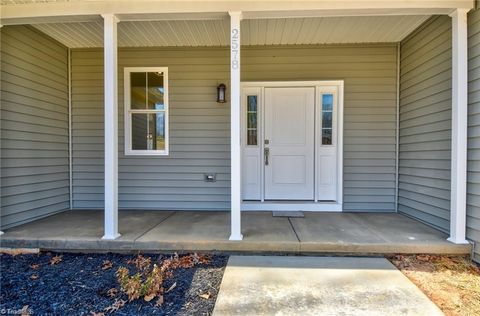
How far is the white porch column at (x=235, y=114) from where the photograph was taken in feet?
9.80

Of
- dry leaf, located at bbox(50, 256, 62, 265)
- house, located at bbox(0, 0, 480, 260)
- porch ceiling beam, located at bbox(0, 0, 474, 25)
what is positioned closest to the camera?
dry leaf, located at bbox(50, 256, 62, 265)

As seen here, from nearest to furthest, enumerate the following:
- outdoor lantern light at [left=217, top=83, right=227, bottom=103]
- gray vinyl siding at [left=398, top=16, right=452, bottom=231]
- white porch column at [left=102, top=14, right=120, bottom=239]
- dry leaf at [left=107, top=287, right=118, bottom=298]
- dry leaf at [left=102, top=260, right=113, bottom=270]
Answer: dry leaf at [left=107, top=287, right=118, bottom=298] < dry leaf at [left=102, top=260, right=113, bottom=270] < white porch column at [left=102, top=14, right=120, bottom=239] < gray vinyl siding at [left=398, top=16, right=452, bottom=231] < outdoor lantern light at [left=217, top=83, right=227, bottom=103]

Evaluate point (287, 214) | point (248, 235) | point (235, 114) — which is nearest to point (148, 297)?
point (248, 235)

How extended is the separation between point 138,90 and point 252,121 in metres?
1.87

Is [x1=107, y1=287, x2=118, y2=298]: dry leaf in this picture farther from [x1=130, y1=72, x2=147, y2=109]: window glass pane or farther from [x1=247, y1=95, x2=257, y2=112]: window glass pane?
[x1=247, y1=95, x2=257, y2=112]: window glass pane

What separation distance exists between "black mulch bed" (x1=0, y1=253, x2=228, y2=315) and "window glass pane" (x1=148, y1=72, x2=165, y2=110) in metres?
2.36

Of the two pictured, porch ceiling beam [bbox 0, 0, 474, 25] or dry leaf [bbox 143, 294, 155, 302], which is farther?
porch ceiling beam [bbox 0, 0, 474, 25]

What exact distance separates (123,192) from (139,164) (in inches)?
20.2

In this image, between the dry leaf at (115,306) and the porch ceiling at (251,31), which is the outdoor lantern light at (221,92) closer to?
the porch ceiling at (251,31)

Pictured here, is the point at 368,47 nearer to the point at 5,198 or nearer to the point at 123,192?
the point at 123,192

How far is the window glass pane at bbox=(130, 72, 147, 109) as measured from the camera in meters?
4.49

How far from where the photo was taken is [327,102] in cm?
444

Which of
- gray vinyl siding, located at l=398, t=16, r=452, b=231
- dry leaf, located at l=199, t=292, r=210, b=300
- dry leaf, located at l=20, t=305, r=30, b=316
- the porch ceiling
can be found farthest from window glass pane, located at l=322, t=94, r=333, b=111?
dry leaf, located at l=20, t=305, r=30, b=316

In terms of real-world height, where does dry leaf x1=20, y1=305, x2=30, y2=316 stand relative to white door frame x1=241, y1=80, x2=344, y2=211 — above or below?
below
